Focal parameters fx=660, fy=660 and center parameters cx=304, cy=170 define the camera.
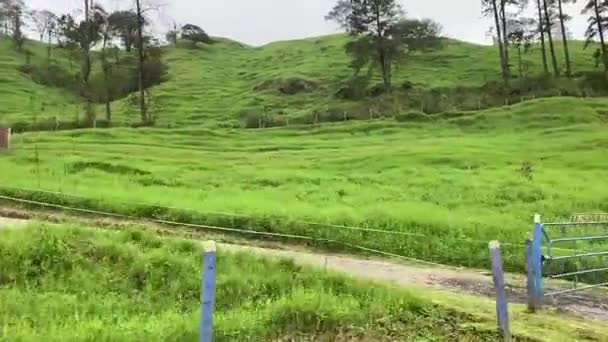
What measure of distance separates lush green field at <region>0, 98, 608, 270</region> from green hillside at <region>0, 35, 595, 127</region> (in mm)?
9033

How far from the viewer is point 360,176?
24891mm

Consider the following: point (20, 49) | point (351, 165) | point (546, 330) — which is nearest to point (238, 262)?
point (546, 330)

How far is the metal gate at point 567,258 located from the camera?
9.60 meters

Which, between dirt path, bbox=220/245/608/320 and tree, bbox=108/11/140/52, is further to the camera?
tree, bbox=108/11/140/52

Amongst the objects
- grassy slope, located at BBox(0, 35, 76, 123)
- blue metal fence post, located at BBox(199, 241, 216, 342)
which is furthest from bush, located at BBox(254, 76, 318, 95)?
blue metal fence post, located at BBox(199, 241, 216, 342)

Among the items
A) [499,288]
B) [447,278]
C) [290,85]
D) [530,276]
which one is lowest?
[447,278]

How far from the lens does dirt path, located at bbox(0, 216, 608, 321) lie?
1099cm

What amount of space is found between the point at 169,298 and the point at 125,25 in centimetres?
4813

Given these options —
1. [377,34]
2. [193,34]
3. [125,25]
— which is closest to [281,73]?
[377,34]

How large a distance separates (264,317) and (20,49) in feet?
303

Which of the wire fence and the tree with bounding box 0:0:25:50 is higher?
the tree with bounding box 0:0:25:50

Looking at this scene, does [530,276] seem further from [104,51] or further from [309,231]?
[104,51]

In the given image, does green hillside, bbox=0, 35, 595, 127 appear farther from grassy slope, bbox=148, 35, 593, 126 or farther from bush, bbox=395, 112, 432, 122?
bush, bbox=395, 112, 432, 122

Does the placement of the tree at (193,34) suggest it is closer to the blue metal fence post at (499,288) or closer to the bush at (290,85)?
the bush at (290,85)
